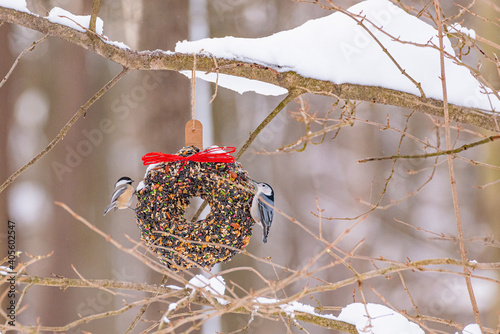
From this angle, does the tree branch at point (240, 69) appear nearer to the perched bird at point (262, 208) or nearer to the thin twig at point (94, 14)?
the thin twig at point (94, 14)

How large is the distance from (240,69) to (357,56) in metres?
0.29

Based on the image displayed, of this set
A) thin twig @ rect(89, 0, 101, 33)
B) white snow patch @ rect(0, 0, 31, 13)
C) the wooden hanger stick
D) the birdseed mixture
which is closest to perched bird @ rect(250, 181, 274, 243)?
the birdseed mixture

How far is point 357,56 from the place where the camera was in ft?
4.18

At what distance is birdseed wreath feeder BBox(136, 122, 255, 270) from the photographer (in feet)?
3.74

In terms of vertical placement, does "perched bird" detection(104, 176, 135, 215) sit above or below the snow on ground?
below

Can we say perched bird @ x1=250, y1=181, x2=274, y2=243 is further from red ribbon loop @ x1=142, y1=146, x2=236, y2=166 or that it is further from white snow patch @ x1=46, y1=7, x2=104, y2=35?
white snow patch @ x1=46, y1=7, x2=104, y2=35

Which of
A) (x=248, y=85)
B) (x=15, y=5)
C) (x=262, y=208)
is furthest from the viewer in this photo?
(x=248, y=85)

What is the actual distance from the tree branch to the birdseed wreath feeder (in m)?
0.23

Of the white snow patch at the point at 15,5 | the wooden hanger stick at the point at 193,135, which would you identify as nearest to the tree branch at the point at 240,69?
the white snow patch at the point at 15,5

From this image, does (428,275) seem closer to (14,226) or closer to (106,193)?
(106,193)

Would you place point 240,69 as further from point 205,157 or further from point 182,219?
point 182,219

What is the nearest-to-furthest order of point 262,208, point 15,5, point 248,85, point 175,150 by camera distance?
point 262,208
point 15,5
point 248,85
point 175,150

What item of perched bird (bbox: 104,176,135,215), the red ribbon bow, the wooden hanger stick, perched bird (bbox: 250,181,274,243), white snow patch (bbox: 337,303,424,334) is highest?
the wooden hanger stick

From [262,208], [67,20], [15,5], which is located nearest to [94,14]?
[67,20]
